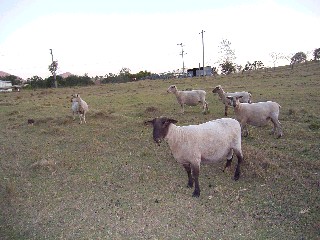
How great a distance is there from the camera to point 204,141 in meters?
7.17

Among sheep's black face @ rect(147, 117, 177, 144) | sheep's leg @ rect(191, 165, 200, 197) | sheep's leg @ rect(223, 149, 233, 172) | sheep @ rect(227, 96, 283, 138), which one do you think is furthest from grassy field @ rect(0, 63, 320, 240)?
sheep's black face @ rect(147, 117, 177, 144)

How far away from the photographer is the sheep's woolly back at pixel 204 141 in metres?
7.02

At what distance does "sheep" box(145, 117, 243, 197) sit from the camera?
6.95 meters

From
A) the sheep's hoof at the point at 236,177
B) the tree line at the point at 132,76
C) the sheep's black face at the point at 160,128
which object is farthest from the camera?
the tree line at the point at 132,76

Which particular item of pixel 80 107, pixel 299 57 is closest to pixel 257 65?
pixel 299 57

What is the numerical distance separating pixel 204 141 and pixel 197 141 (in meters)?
0.19

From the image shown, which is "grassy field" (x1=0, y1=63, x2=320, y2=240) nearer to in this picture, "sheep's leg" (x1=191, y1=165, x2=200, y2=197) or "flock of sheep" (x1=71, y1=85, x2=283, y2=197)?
"sheep's leg" (x1=191, y1=165, x2=200, y2=197)

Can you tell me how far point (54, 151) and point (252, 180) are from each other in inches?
297

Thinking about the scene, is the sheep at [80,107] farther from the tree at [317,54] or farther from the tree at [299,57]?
the tree at [317,54]

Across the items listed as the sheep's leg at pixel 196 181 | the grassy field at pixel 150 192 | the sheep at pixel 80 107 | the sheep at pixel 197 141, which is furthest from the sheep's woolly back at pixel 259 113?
the sheep at pixel 80 107

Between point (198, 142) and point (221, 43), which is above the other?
point (221, 43)

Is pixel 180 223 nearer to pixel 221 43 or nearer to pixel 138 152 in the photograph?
pixel 138 152

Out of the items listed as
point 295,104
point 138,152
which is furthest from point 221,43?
point 138,152

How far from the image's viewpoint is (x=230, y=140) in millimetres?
7500
